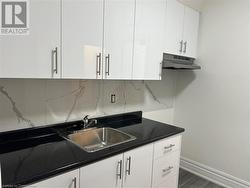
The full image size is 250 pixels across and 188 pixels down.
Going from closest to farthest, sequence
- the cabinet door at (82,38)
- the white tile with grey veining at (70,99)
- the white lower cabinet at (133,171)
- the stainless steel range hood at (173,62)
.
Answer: the white lower cabinet at (133,171)
the cabinet door at (82,38)
the white tile with grey veining at (70,99)
the stainless steel range hood at (173,62)

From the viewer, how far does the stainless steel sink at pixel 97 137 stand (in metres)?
1.81

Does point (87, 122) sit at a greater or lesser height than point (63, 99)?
lesser

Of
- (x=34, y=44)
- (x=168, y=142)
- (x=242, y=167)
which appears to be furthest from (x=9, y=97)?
(x=242, y=167)

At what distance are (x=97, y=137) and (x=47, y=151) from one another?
24.9 inches

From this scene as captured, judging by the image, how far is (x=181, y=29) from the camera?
230 cm

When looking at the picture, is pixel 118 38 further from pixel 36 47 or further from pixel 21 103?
pixel 21 103

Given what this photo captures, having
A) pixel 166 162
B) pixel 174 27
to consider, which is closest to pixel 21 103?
pixel 166 162

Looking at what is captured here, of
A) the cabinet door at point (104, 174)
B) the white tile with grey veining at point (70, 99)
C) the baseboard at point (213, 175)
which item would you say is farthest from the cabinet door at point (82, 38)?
the baseboard at point (213, 175)

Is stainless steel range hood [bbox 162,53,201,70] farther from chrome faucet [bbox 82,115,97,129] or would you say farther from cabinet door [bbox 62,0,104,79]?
chrome faucet [bbox 82,115,97,129]

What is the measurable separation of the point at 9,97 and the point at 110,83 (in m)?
1.00

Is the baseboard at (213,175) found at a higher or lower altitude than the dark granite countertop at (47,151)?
lower

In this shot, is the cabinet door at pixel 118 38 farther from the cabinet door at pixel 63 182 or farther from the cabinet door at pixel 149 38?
the cabinet door at pixel 63 182

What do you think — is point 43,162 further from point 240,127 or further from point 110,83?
point 240,127

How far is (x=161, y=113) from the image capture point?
2.84 meters
